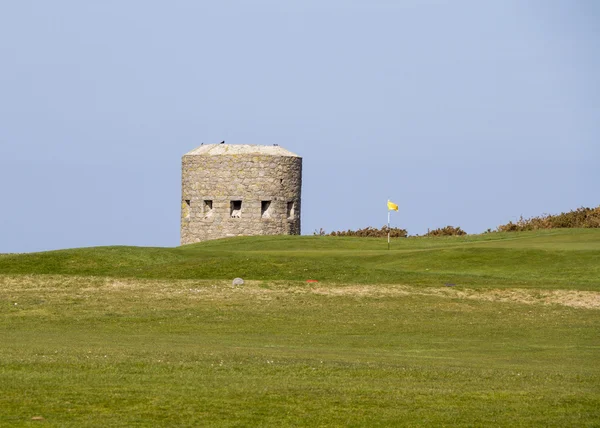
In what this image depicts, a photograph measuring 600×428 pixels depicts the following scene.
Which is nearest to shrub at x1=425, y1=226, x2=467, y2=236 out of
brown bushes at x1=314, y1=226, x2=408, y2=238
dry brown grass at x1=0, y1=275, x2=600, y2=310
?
brown bushes at x1=314, y1=226, x2=408, y2=238

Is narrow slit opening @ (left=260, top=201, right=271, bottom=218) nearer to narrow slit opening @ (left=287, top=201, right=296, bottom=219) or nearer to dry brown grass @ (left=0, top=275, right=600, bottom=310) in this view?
narrow slit opening @ (left=287, top=201, right=296, bottom=219)

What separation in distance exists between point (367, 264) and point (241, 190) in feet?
Result: 56.3

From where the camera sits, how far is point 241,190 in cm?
5234

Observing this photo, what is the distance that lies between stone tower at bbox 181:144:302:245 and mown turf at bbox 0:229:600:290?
13.6 metres

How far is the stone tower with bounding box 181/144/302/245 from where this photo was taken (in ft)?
171

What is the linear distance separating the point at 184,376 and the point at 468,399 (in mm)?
3384

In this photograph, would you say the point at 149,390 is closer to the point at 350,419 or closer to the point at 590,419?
the point at 350,419

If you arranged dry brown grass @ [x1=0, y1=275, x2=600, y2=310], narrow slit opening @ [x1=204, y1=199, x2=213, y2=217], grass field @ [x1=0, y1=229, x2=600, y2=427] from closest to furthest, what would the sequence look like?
1. grass field @ [x1=0, y1=229, x2=600, y2=427]
2. dry brown grass @ [x1=0, y1=275, x2=600, y2=310]
3. narrow slit opening @ [x1=204, y1=199, x2=213, y2=217]

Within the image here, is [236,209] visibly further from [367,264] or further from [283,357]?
[283,357]

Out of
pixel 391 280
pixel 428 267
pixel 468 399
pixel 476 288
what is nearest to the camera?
pixel 468 399

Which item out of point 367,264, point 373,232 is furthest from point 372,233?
point 367,264

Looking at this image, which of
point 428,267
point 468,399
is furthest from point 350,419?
point 428,267

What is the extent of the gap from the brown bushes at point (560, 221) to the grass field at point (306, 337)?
460 inches

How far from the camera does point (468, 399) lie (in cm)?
1292
